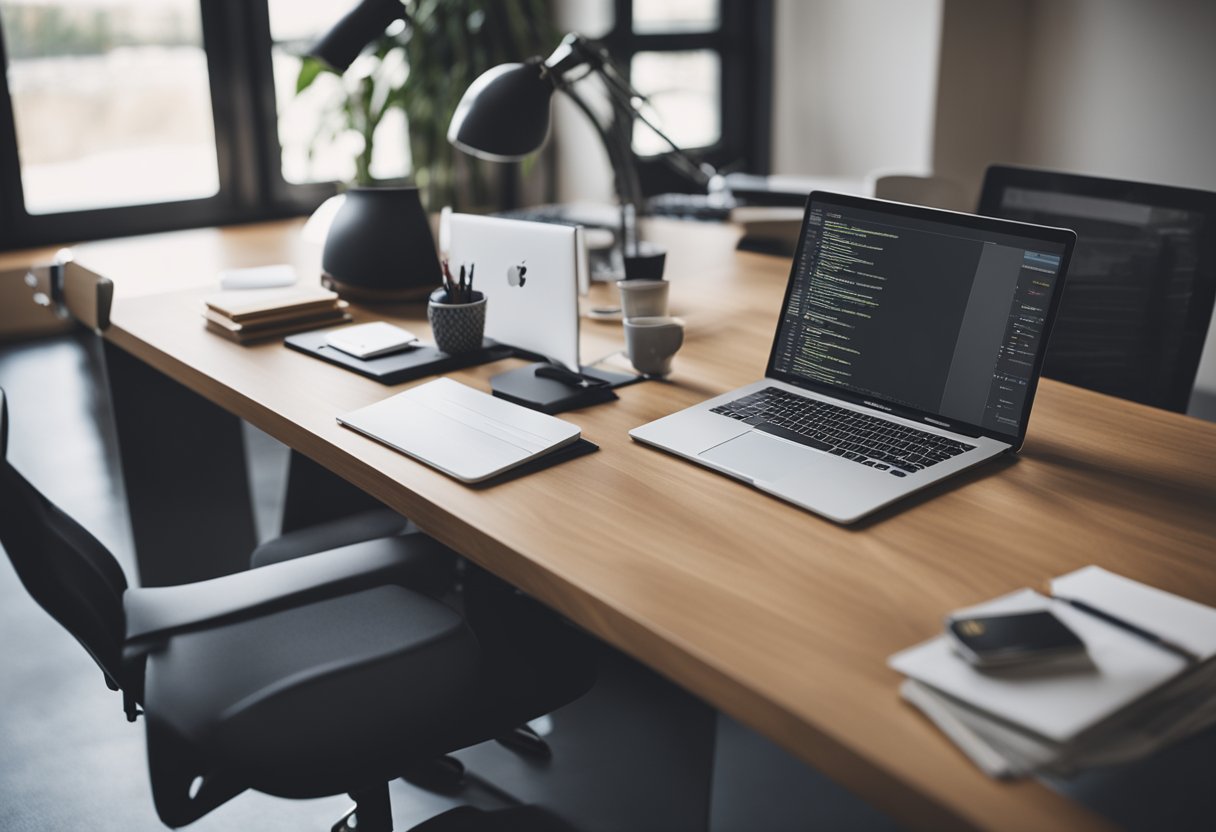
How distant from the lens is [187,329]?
2014 millimetres

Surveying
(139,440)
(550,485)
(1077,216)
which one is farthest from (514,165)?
(550,485)

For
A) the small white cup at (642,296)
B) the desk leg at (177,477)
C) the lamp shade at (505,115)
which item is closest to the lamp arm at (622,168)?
the lamp shade at (505,115)

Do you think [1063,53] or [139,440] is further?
[1063,53]

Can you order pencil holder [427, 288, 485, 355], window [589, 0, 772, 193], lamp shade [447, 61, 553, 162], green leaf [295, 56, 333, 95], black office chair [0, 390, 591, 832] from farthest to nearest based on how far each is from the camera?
window [589, 0, 772, 193] → green leaf [295, 56, 333, 95] → lamp shade [447, 61, 553, 162] → pencil holder [427, 288, 485, 355] → black office chair [0, 390, 591, 832]

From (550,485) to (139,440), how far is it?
1.29 m

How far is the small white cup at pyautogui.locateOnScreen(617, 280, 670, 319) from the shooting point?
1.90 m

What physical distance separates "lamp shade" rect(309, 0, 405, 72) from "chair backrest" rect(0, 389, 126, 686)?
3.94 ft

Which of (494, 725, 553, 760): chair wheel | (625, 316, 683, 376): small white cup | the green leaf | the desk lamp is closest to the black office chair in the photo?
(625, 316, 683, 376): small white cup

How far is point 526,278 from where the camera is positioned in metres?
1.71

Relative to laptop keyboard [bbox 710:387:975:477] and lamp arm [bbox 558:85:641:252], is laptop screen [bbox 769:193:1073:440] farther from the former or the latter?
lamp arm [bbox 558:85:641:252]

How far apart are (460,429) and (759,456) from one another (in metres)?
0.41

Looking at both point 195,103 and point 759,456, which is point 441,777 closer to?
point 759,456

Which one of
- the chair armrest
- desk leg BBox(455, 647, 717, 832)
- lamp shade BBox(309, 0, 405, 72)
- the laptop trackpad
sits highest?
lamp shade BBox(309, 0, 405, 72)

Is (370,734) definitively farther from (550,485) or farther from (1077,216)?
(1077,216)
